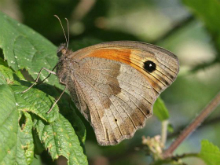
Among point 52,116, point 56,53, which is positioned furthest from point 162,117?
point 52,116

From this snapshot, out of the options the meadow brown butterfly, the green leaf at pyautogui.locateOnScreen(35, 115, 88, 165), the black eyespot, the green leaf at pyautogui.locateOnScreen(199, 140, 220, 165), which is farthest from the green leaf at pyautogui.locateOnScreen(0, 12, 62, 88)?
the green leaf at pyautogui.locateOnScreen(199, 140, 220, 165)

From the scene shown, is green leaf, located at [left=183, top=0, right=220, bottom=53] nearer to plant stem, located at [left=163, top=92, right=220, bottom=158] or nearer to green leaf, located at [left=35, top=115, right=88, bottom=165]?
plant stem, located at [left=163, top=92, right=220, bottom=158]

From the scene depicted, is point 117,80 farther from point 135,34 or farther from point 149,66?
point 135,34

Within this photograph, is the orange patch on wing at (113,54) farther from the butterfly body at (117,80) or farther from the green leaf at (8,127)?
the green leaf at (8,127)

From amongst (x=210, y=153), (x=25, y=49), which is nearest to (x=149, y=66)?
(x=210, y=153)

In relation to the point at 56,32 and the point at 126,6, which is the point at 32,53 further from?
the point at 126,6

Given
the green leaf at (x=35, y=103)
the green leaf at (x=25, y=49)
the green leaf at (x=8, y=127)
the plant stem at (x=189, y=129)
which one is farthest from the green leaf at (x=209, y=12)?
the green leaf at (x=8, y=127)
